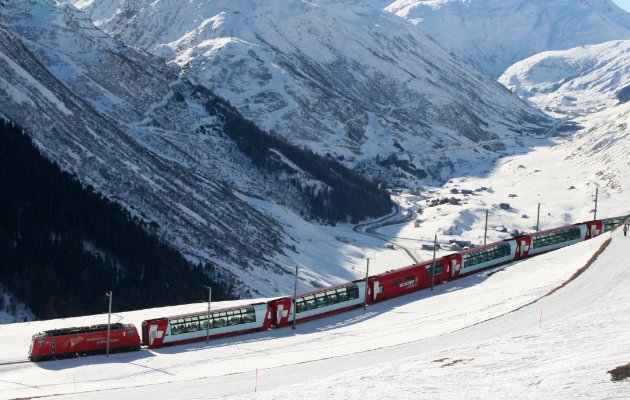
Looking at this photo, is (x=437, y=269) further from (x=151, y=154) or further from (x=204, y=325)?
(x=151, y=154)

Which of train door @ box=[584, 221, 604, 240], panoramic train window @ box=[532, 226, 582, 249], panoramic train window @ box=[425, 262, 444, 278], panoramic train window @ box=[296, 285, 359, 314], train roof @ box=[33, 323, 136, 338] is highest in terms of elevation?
train door @ box=[584, 221, 604, 240]

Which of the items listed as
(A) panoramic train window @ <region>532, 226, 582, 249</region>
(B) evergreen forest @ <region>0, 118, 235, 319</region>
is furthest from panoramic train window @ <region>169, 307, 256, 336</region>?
(A) panoramic train window @ <region>532, 226, 582, 249</region>

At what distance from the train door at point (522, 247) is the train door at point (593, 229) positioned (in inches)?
531

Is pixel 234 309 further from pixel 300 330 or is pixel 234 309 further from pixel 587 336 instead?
pixel 587 336

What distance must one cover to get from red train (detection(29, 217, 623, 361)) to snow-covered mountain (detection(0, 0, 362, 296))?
4285cm

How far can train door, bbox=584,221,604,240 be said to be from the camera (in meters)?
85.9

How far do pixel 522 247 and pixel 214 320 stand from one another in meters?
41.6

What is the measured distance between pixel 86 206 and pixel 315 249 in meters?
51.9

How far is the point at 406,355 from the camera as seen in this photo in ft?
144

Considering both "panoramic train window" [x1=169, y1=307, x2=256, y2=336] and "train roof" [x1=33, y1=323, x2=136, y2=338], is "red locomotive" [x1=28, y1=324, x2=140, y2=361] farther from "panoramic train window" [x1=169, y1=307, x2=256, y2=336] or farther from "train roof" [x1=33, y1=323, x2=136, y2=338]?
"panoramic train window" [x1=169, y1=307, x2=256, y2=336]

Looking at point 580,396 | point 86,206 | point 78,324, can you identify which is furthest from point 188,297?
point 580,396

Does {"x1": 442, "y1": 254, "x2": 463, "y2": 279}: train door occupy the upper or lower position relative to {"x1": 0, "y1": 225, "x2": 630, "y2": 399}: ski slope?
upper

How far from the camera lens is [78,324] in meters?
55.9

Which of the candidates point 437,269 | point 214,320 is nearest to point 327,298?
point 214,320
